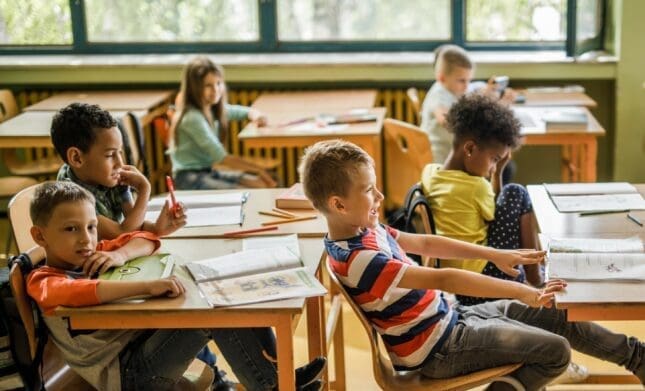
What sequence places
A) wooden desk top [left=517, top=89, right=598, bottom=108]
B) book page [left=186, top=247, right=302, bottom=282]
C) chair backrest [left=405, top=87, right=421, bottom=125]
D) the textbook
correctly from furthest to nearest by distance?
chair backrest [left=405, top=87, right=421, bottom=125] → wooden desk top [left=517, top=89, right=598, bottom=108] → the textbook → book page [left=186, top=247, right=302, bottom=282]

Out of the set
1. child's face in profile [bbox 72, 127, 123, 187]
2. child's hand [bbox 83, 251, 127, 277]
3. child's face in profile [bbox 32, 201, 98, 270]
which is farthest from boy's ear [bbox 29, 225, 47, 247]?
child's face in profile [bbox 72, 127, 123, 187]

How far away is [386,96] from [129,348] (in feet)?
11.2

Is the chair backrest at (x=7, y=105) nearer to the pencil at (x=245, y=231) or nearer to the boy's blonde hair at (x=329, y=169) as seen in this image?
the pencil at (x=245, y=231)

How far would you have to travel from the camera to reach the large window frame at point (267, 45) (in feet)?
19.1

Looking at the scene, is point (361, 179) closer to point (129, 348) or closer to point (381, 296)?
point (381, 296)

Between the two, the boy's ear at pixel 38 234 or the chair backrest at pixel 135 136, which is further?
the chair backrest at pixel 135 136

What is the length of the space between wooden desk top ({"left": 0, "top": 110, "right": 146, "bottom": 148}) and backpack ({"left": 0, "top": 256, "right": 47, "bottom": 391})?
7.84ft

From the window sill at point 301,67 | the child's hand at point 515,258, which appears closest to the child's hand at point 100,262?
the child's hand at point 515,258

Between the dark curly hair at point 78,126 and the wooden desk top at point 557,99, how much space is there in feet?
9.18

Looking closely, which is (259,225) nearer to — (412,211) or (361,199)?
(412,211)

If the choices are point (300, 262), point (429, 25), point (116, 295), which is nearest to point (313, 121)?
point (429, 25)

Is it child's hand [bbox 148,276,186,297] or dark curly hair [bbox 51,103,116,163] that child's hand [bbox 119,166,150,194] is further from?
child's hand [bbox 148,276,186,297]

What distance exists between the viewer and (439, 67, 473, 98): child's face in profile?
4.97 meters

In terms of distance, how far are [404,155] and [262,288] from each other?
2.34 metres
